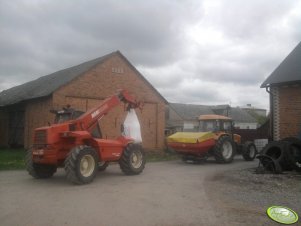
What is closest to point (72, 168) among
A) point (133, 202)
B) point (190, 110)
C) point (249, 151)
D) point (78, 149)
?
point (78, 149)

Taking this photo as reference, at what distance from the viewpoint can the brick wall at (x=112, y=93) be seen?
22250 mm

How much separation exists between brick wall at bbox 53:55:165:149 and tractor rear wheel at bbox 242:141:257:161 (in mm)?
8799

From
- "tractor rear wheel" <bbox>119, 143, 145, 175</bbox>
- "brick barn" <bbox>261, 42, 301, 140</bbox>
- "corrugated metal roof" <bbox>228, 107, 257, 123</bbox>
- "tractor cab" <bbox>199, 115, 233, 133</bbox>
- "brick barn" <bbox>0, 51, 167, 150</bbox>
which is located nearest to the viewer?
"tractor rear wheel" <bbox>119, 143, 145, 175</bbox>

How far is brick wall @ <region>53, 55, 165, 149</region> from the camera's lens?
73.0 ft

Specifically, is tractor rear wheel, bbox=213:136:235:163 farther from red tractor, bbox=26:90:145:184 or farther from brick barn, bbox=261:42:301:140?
red tractor, bbox=26:90:145:184

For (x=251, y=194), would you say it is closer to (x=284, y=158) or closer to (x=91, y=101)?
(x=284, y=158)

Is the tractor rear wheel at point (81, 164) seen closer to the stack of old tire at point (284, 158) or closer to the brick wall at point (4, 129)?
the stack of old tire at point (284, 158)

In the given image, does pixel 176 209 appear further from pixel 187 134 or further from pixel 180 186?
pixel 187 134

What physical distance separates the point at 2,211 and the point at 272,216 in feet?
17.9

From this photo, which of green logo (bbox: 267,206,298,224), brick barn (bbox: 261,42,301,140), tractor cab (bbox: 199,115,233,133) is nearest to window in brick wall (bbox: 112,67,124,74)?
tractor cab (bbox: 199,115,233,133)

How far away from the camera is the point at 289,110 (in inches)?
651

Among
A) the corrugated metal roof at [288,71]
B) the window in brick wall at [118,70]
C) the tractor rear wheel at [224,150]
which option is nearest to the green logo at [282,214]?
the tractor rear wheel at [224,150]

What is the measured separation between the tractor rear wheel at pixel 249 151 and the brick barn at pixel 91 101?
28.8 feet

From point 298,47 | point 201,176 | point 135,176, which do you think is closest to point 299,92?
point 298,47
